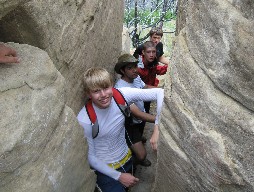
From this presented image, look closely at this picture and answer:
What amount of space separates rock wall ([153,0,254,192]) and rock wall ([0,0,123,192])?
642 millimetres

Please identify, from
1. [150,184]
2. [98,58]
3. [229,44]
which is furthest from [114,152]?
[229,44]

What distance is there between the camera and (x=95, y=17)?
2979mm

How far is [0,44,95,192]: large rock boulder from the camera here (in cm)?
170

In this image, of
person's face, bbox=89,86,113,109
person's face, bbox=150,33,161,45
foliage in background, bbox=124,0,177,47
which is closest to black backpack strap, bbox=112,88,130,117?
person's face, bbox=89,86,113,109

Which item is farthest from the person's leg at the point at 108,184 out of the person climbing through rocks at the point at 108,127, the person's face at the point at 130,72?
the person's face at the point at 130,72

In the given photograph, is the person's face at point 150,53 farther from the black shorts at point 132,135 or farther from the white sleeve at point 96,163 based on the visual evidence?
the white sleeve at point 96,163

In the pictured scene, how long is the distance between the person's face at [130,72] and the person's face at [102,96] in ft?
2.21

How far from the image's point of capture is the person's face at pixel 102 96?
240 centimetres

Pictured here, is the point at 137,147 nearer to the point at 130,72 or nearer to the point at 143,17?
the point at 130,72

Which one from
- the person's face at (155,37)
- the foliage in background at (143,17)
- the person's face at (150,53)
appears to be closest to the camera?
the person's face at (150,53)

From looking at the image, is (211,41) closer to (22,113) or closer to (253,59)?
(253,59)

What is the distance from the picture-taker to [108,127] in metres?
2.51

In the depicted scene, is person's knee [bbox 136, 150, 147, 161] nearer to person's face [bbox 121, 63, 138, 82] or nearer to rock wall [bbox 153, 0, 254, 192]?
person's face [bbox 121, 63, 138, 82]

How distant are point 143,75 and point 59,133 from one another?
165 cm
